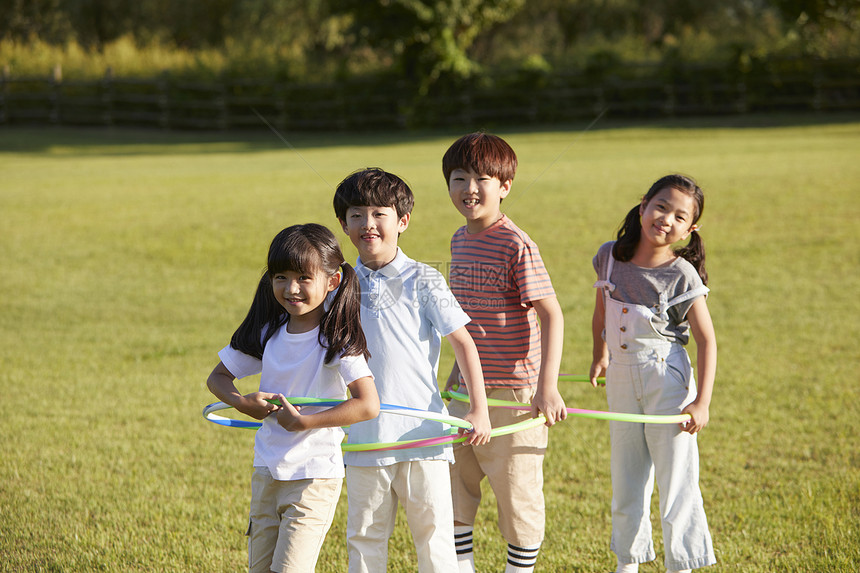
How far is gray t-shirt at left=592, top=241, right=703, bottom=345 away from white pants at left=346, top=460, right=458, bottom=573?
110 centimetres

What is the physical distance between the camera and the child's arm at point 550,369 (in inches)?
121

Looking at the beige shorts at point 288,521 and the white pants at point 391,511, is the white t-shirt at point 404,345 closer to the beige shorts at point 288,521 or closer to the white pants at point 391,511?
the white pants at point 391,511

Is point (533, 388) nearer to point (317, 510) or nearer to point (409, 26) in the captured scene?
point (317, 510)

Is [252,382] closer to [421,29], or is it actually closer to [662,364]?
[662,364]

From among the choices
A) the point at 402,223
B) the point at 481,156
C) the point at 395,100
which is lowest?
the point at 402,223

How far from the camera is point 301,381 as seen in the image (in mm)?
2854

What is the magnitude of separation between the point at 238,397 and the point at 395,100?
32517 mm

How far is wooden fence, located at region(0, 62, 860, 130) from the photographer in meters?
32.0

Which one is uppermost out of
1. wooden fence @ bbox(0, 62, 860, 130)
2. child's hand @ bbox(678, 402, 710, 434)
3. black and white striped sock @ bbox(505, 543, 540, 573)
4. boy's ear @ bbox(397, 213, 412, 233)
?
wooden fence @ bbox(0, 62, 860, 130)

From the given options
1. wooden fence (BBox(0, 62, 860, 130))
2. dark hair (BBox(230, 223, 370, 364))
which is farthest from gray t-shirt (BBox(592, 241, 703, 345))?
wooden fence (BBox(0, 62, 860, 130))

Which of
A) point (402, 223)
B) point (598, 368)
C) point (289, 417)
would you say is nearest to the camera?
point (289, 417)

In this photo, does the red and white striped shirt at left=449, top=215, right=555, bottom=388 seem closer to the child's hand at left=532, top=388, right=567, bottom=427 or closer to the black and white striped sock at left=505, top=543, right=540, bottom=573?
the child's hand at left=532, top=388, right=567, bottom=427

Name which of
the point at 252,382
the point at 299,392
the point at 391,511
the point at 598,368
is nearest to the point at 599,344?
the point at 598,368

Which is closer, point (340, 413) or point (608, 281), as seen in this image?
point (340, 413)
